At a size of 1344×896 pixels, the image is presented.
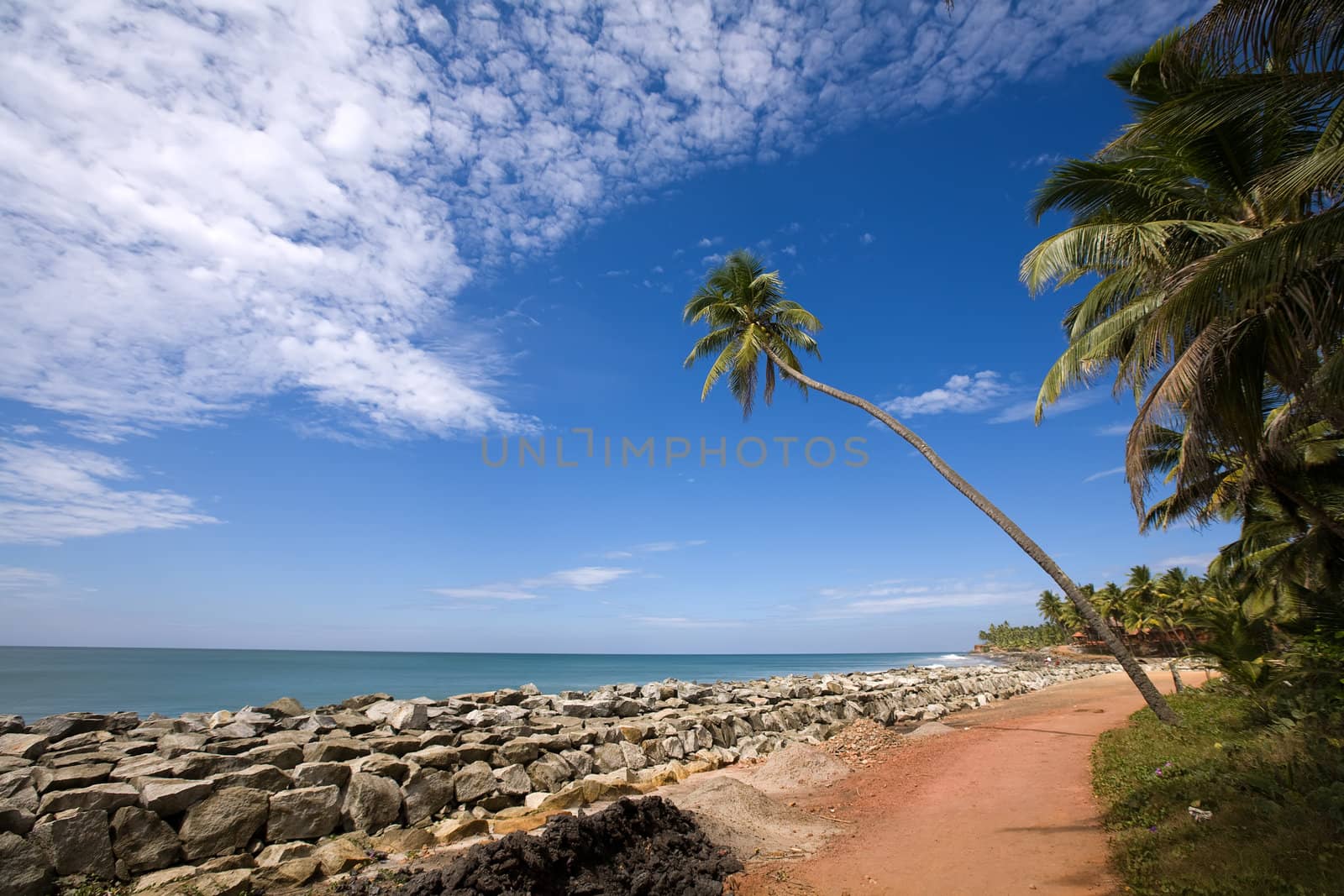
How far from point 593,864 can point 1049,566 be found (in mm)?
10255

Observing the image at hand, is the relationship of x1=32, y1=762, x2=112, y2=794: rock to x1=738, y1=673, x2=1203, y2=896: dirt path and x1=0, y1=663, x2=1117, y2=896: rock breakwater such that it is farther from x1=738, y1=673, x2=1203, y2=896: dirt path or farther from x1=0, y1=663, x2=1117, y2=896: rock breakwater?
x1=738, y1=673, x2=1203, y2=896: dirt path

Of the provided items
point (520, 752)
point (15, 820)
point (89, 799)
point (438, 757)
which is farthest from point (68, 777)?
point (520, 752)

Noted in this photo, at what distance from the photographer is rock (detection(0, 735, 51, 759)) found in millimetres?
7195

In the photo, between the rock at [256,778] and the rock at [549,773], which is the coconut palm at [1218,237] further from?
the rock at [256,778]

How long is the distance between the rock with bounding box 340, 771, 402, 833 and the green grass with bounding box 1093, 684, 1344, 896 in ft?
23.4

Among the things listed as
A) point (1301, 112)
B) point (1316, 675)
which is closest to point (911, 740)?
point (1316, 675)

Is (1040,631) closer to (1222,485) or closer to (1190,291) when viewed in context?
(1222,485)

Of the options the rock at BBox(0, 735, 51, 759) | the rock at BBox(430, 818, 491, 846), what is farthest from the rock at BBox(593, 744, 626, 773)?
the rock at BBox(0, 735, 51, 759)

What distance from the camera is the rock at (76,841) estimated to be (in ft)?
17.7

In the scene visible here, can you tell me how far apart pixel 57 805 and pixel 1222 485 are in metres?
23.0

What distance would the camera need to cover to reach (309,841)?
6.51 meters

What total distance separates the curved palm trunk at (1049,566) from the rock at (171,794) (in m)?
12.6

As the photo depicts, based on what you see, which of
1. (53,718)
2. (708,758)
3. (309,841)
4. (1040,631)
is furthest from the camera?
(1040,631)

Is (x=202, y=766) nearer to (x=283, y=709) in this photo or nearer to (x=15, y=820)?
(x=15, y=820)
